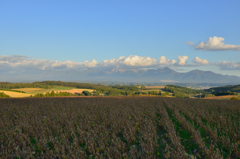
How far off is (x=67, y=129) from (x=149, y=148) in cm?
423

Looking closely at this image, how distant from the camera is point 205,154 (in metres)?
5.08

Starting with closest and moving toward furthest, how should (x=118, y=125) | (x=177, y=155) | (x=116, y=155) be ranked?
(x=177, y=155)
(x=116, y=155)
(x=118, y=125)

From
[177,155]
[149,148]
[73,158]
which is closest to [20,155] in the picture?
[73,158]

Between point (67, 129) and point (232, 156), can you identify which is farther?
point (67, 129)

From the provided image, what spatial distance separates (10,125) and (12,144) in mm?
3264

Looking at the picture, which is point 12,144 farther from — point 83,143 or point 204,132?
point 204,132

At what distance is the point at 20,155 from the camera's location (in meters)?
5.41

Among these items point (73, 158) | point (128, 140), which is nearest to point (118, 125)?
point (128, 140)

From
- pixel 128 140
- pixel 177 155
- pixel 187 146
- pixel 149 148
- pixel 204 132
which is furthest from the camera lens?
pixel 204 132

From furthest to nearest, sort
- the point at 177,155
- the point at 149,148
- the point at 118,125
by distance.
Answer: the point at 118,125 → the point at 149,148 → the point at 177,155

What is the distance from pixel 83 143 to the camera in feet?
22.2

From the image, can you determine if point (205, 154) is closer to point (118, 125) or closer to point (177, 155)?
point (177, 155)

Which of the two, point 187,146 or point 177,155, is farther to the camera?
point 187,146

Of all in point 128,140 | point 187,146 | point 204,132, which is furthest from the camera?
point 204,132
